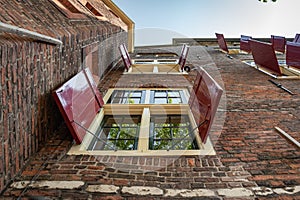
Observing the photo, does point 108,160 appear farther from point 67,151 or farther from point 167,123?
point 167,123

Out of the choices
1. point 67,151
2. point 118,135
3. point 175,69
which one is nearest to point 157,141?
point 118,135

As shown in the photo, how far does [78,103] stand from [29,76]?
89 centimetres

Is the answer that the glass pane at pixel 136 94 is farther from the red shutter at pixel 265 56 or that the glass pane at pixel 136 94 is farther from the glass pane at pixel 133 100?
the red shutter at pixel 265 56

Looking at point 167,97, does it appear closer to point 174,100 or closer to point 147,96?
point 174,100

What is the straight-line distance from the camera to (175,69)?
28.9 feet

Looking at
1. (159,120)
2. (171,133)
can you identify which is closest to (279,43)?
(159,120)

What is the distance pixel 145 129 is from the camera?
3.83m

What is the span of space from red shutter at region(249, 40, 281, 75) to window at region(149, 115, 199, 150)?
14.9 feet

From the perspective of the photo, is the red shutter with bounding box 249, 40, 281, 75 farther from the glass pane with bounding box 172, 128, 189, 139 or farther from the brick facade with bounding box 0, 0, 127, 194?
the brick facade with bounding box 0, 0, 127, 194

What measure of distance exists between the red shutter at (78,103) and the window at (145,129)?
141 millimetres

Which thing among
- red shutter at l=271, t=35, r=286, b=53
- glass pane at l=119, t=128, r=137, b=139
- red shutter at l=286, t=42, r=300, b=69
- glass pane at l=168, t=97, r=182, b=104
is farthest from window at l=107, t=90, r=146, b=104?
red shutter at l=271, t=35, r=286, b=53

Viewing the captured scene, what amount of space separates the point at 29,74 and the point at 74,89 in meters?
0.89

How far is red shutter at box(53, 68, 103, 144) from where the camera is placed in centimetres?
327

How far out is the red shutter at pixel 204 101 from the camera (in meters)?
3.31
